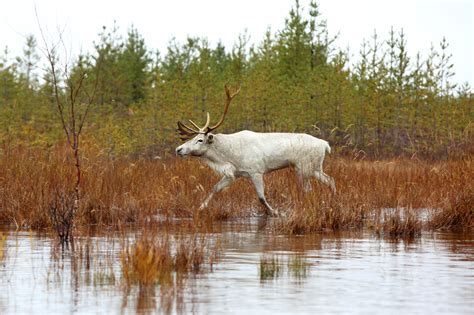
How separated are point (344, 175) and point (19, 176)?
6.35 metres

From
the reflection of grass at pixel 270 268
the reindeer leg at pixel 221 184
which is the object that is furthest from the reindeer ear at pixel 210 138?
the reflection of grass at pixel 270 268

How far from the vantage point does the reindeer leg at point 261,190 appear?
52.7 feet

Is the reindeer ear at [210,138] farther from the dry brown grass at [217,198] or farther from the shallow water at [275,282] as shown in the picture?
the shallow water at [275,282]

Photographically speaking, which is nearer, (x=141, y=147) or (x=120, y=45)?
(x=141, y=147)

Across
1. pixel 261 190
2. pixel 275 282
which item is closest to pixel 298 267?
pixel 275 282

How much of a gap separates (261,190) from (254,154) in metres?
0.76

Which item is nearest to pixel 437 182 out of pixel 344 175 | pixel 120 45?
pixel 344 175

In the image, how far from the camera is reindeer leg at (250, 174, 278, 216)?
16062 mm

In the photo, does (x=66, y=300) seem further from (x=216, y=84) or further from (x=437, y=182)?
(x=216, y=84)

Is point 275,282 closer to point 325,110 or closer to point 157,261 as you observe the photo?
point 157,261

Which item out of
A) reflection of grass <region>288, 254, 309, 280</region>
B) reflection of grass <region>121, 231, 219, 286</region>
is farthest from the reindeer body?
reflection of grass <region>121, 231, 219, 286</region>

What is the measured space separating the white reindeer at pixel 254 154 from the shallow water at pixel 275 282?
14.0ft

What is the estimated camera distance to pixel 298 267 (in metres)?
9.62

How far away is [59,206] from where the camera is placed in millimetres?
12109
